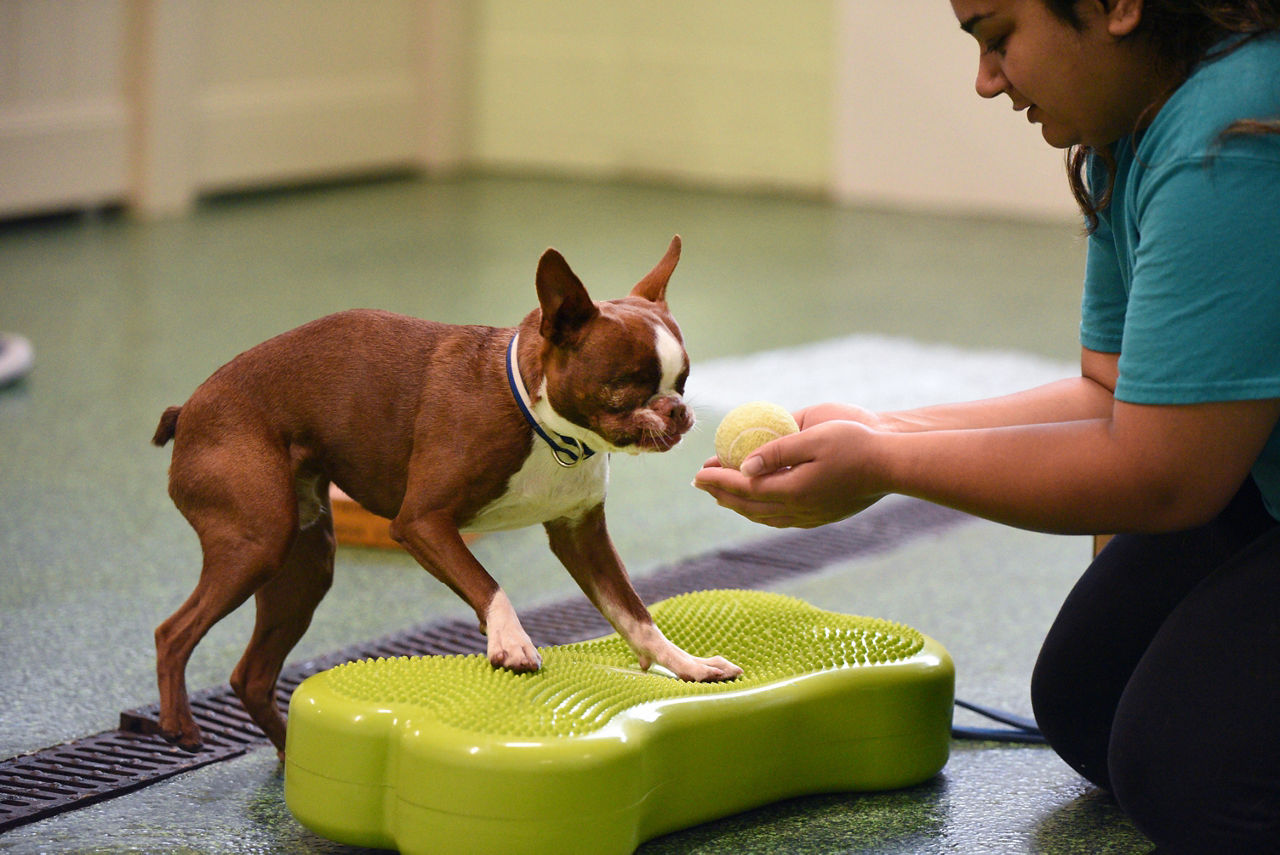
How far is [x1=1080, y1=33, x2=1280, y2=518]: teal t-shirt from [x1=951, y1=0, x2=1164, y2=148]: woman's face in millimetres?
61

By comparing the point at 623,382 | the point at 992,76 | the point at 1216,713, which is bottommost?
the point at 1216,713

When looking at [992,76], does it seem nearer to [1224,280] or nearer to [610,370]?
[1224,280]

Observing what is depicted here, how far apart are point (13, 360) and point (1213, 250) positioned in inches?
110

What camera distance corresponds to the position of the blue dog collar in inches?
59.7

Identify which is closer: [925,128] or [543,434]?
[543,434]

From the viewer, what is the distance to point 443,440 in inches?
59.9

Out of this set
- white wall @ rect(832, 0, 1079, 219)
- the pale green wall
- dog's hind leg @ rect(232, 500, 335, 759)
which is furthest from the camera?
the pale green wall

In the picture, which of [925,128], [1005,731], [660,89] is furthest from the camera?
[660,89]

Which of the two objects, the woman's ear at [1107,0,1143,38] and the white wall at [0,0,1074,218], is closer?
the woman's ear at [1107,0,1143,38]

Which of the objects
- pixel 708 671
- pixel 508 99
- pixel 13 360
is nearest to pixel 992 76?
pixel 708 671

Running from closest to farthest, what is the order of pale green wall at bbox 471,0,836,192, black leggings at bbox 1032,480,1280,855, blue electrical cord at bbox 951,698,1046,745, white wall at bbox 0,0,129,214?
1. black leggings at bbox 1032,480,1280,855
2. blue electrical cord at bbox 951,698,1046,745
3. white wall at bbox 0,0,129,214
4. pale green wall at bbox 471,0,836,192

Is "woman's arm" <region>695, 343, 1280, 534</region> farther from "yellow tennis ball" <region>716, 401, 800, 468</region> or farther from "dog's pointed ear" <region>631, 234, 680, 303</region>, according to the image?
"dog's pointed ear" <region>631, 234, 680, 303</region>

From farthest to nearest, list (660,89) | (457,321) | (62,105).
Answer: (660,89), (62,105), (457,321)

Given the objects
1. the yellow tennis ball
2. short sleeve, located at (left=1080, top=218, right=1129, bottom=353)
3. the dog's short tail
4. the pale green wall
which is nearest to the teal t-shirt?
short sleeve, located at (left=1080, top=218, right=1129, bottom=353)
